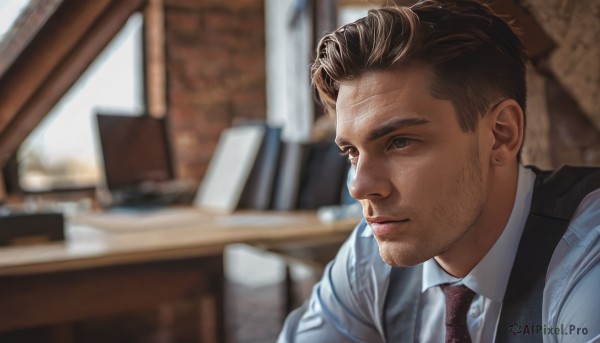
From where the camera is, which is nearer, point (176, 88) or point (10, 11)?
point (10, 11)

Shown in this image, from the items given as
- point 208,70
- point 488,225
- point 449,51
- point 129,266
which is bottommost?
point 129,266

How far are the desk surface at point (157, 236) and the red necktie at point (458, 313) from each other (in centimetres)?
93

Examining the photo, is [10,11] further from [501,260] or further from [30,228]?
[501,260]

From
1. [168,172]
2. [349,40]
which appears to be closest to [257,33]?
[168,172]

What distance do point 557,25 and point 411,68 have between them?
683 mm

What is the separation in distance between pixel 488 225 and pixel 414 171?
0.18 metres

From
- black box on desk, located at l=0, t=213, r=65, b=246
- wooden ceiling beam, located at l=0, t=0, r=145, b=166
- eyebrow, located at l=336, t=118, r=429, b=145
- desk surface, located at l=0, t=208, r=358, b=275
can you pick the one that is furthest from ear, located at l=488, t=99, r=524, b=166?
wooden ceiling beam, located at l=0, t=0, r=145, b=166

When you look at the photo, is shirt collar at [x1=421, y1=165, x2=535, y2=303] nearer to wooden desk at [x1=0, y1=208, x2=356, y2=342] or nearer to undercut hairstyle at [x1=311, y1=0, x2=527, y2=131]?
undercut hairstyle at [x1=311, y1=0, x2=527, y2=131]

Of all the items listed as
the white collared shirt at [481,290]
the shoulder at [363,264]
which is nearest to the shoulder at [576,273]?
the white collared shirt at [481,290]

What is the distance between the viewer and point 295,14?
3658 mm

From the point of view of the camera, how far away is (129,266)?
1.68 metres

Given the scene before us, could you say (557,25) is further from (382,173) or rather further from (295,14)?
(295,14)

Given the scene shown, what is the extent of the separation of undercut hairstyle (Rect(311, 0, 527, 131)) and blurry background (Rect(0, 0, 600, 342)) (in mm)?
1598

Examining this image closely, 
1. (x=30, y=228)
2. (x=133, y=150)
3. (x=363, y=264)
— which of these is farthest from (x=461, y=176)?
(x=133, y=150)
